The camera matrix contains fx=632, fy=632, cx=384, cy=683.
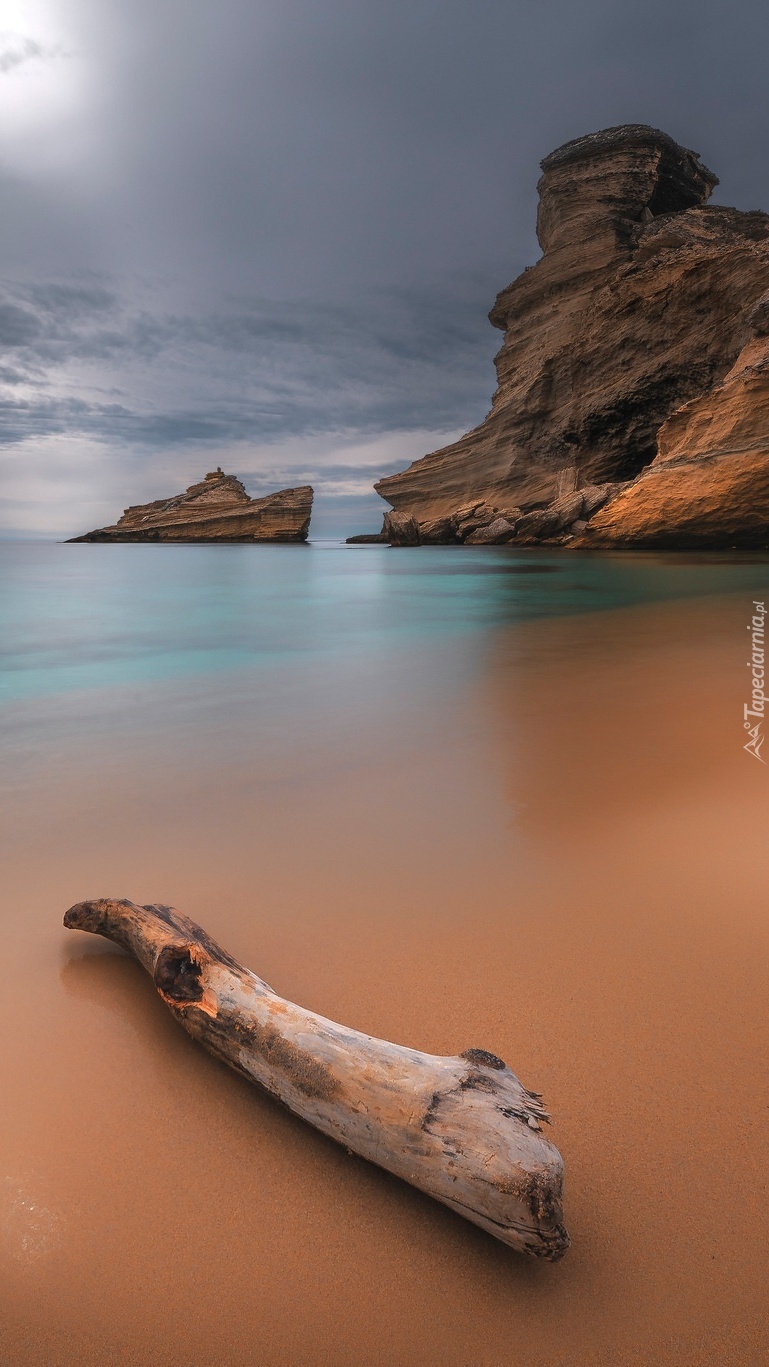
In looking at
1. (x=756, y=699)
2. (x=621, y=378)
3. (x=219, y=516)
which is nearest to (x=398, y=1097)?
(x=756, y=699)

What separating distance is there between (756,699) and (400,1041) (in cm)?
386

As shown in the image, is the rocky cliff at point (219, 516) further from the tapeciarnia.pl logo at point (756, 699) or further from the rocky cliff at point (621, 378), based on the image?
the tapeciarnia.pl logo at point (756, 699)

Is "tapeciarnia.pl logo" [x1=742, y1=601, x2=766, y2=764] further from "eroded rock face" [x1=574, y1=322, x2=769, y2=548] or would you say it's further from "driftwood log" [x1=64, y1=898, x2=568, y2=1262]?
"eroded rock face" [x1=574, y1=322, x2=769, y2=548]

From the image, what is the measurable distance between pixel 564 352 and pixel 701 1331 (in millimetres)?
34766

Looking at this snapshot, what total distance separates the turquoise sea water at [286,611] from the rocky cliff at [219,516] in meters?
40.6

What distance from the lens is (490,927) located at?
70.9 inches

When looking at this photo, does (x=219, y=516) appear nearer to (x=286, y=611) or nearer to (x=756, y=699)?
(x=286, y=611)

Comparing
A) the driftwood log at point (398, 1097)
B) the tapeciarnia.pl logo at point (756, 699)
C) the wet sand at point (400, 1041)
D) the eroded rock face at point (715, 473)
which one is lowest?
the wet sand at point (400, 1041)

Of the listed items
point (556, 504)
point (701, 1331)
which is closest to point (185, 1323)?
point (701, 1331)

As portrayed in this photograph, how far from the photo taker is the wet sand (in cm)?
90

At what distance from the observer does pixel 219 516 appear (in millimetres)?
59594

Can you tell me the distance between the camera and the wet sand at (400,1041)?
35.6 inches

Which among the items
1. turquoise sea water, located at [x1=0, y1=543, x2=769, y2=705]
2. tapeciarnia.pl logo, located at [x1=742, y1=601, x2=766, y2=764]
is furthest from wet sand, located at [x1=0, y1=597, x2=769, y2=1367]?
turquoise sea water, located at [x1=0, y1=543, x2=769, y2=705]

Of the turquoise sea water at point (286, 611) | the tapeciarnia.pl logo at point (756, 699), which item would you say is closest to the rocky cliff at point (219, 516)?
the turquoise sea water at point (286, 611)
